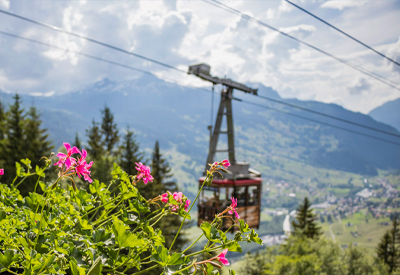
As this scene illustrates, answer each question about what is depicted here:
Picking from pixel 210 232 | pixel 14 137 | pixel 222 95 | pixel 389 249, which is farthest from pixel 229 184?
pixel 389 249

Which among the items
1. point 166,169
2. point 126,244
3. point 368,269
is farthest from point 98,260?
point 368,269

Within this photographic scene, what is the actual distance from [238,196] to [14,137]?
58.4 ft

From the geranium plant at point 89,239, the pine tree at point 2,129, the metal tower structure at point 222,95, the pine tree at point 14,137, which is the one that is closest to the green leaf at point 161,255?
the geranium plant at point 89,239

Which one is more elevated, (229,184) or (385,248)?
(229,184)

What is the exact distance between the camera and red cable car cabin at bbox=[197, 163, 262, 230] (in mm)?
10148

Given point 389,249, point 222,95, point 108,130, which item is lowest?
point 389,249

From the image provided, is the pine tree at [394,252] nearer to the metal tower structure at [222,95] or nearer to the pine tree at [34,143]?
the metal tower structure at [222,95]

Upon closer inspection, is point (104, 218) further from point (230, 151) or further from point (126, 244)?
point (230, 151)

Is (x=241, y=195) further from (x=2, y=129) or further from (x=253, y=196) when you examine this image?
(x=2, y=129)

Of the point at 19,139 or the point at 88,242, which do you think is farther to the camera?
the point at 19,139

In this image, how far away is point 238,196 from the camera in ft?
35.4

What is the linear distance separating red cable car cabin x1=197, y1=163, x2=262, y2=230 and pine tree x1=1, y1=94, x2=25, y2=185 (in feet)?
48.2

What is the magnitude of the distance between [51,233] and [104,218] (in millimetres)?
348

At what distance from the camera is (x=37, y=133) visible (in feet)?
74.9
